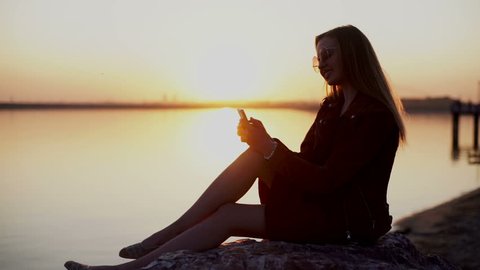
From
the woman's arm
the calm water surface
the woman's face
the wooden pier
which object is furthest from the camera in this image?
the wooden pier

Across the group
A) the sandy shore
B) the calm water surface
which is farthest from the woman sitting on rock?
the sandy shore

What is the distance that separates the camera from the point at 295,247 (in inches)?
169

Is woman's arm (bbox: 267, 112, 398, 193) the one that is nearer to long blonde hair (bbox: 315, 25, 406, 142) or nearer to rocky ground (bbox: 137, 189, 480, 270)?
long blonde hair (bbox: 315, 25, 406, 142)

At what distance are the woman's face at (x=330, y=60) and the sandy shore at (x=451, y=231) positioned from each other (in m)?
6.84

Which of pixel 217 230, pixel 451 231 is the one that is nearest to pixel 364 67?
pixel 217 230

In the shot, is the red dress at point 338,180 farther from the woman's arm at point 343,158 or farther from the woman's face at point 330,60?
the woman's face at point 330,60

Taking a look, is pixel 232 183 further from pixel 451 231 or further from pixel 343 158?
pixel 451 231

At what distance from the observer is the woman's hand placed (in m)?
4.09

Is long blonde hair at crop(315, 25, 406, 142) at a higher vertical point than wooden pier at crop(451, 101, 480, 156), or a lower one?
higher

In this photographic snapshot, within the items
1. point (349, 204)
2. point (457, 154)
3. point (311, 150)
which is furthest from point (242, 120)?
point (457, 154)

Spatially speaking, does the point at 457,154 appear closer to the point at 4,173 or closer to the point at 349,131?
the point at 4,173

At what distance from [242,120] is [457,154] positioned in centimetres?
3996

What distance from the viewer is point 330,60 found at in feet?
13.9

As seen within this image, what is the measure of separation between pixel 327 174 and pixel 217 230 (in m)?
0.82
